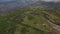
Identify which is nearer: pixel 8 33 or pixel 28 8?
pixel 8 33

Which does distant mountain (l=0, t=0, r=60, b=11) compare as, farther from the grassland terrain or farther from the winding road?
the winding road

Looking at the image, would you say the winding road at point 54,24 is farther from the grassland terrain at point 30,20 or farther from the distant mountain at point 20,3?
the distant mountain at point 20,3

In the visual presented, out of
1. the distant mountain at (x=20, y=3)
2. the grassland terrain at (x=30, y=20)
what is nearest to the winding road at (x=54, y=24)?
the grassland terrain at (x=30, y=20)

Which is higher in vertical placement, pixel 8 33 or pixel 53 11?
pixel 53 11

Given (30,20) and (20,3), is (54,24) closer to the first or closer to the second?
(30,20)

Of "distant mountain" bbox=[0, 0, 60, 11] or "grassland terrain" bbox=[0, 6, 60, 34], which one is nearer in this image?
"grassland terrain" bbox=[0, 6, 60, 34]

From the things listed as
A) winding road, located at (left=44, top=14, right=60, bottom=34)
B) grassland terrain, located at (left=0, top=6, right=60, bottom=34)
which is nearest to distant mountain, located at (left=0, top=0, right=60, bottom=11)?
grassland terrain, located at (left=0, top=6, right=60, bottom=34)

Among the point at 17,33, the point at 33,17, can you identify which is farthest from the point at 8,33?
the point at 33,17

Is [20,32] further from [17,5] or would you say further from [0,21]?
[17,5]
